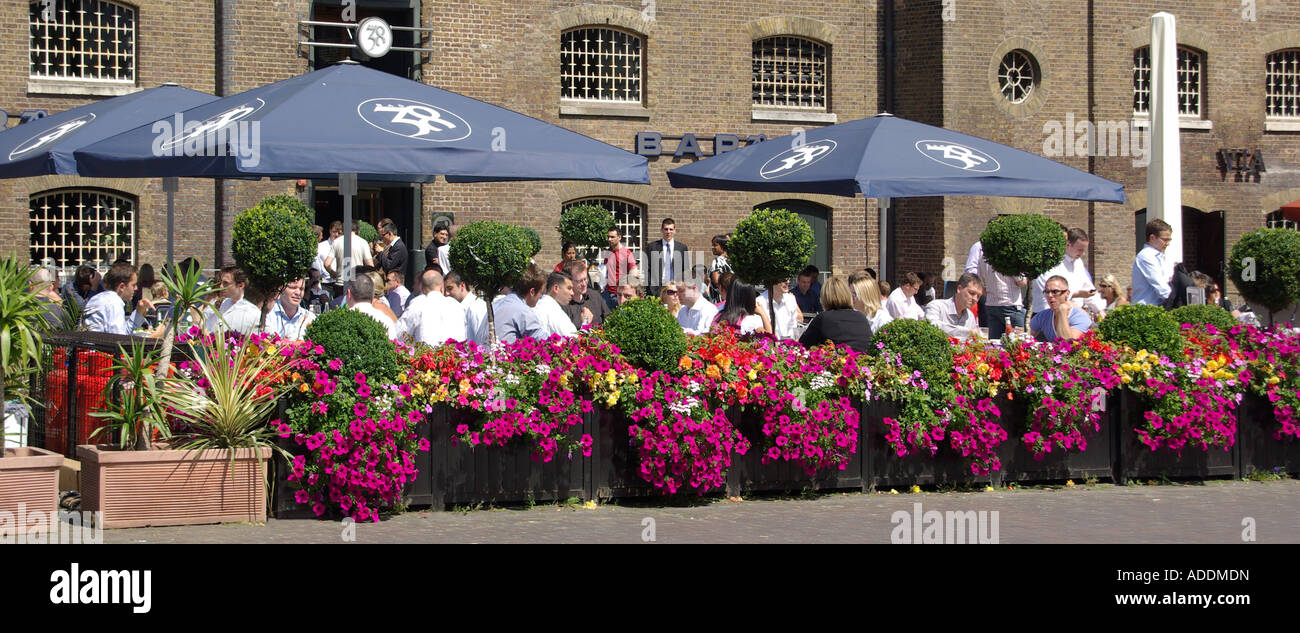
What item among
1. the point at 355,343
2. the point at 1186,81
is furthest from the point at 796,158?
the point at 1186,81

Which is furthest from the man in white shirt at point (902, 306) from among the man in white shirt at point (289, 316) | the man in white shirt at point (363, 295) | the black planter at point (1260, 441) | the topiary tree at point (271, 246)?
the topiary tree at point (271, 246)

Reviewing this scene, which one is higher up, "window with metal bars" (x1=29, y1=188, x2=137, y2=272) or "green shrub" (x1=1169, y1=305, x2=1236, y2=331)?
"window with metal bars" (x1=29, y1=188, x2=137, y2=272)

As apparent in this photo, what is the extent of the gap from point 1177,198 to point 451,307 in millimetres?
10740

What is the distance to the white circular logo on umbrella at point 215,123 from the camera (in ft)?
32.7

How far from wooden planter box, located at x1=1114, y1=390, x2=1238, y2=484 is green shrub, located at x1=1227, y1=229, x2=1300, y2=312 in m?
2.47

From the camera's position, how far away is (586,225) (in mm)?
19016

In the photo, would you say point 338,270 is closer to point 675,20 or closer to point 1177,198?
point 675,20

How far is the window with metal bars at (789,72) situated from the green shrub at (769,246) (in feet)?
37.9

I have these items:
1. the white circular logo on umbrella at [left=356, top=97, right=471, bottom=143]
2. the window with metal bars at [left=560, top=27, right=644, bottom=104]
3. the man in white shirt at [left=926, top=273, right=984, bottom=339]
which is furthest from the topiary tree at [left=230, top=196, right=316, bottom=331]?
the window with metal bars at [left=560, top=27, right=644, bottom=104]

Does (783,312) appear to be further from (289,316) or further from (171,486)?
(171,486)

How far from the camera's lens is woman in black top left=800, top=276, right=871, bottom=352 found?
1052cm

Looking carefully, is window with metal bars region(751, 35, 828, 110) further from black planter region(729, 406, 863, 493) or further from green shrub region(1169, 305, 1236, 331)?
black planter region(729, 406, 863, 493)

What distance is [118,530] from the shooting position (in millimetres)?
8336

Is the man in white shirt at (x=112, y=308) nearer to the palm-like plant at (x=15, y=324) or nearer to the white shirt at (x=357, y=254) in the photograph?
the palm-like plant at (x=15, y=324)
